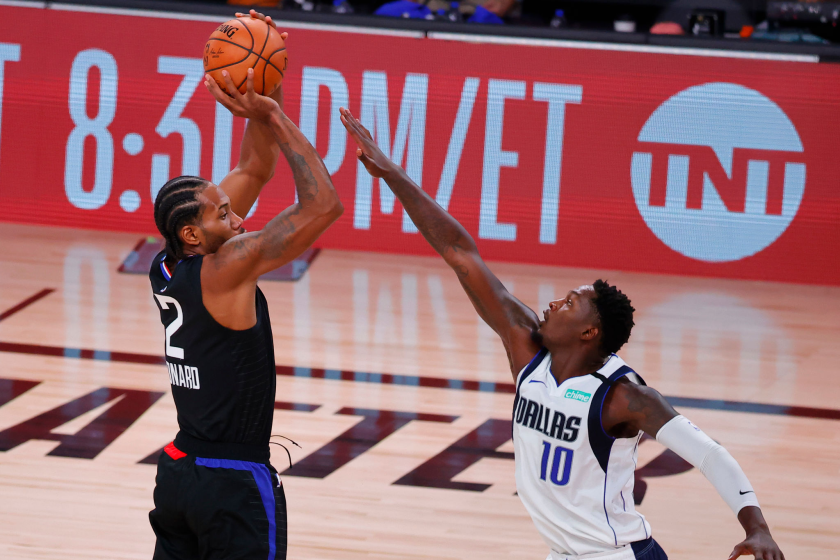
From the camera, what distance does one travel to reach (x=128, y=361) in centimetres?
807

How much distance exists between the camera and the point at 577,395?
359 centimetres

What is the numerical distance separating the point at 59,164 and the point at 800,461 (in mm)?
7877

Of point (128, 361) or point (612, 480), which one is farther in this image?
point (128, 361)

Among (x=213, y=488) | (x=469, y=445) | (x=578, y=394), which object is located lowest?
(x=469, y=445)

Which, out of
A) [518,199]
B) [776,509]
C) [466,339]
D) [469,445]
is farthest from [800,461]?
[518,199]

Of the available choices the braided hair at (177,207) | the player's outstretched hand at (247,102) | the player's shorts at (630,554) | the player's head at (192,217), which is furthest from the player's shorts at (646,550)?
the player's outstretched hand at (247,102)

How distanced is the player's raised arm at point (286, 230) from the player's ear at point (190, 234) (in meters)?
0.12

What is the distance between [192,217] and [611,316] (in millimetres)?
1425

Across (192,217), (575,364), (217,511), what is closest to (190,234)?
(192,217)

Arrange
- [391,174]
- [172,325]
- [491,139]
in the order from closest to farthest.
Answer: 1. [172,325]
2. [391,174]
3. [491,139]

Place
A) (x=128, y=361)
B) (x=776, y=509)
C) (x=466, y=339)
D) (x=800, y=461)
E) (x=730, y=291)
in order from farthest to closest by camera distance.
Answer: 1. (x=730, y=291)
2. (x=466, y=339)
3. (x=128, y=361)
4. (x=800, y=461)
5. (x=776, y=509)

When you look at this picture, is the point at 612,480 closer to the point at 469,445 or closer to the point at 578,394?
the point at 578,394

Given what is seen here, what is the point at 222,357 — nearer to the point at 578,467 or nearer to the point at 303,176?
the point at 303,176

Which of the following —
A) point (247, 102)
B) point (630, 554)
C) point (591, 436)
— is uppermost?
point (247, 102)
